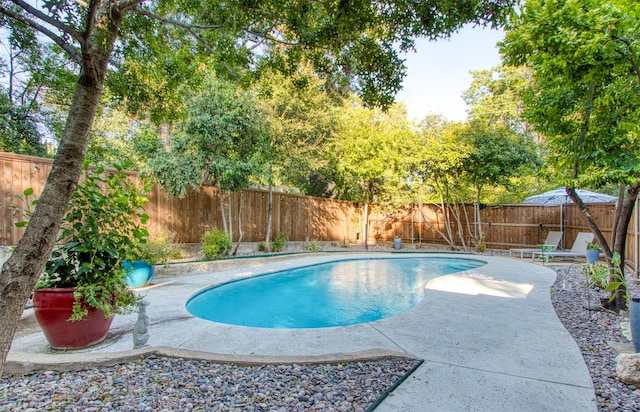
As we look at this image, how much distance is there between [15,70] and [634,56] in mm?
→ 11044

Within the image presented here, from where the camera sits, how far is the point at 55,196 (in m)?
1.42

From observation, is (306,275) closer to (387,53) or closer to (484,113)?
(387,53)

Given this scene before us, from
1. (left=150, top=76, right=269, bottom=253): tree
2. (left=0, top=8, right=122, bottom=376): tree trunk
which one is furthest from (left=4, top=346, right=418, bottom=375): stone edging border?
(left=150, top=76, right=269, bottom=253): tree

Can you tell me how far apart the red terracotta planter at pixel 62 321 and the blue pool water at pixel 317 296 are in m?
1.91

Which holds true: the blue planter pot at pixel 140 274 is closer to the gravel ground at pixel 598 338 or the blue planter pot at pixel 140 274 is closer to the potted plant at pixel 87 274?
the potted plant at pixel 87 274

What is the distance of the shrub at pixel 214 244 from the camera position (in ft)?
26.3

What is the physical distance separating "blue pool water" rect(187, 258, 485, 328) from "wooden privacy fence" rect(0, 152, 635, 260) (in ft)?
9.01

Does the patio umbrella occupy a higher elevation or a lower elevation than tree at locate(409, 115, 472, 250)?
lower

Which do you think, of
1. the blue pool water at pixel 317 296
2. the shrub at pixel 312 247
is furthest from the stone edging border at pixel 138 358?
the shrub at pixel 312 247

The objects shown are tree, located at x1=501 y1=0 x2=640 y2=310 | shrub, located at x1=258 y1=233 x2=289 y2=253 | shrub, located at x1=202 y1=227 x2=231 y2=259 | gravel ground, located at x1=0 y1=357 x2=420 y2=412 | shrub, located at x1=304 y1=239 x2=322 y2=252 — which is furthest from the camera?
shrub, located at x1=304 y1=239 x2=322 y2=252

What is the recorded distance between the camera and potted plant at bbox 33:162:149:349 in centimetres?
275

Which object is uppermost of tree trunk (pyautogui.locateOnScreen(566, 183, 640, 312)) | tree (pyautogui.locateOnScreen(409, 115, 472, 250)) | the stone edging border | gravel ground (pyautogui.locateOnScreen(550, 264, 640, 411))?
tree (pyautogui.locateOnScreen(409, 115, 472, 250))

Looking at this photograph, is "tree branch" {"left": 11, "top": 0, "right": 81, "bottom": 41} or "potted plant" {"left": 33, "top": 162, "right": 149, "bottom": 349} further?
"potted plant" {"left": 33, "top": 162, "right": 149, "bottom": 349}

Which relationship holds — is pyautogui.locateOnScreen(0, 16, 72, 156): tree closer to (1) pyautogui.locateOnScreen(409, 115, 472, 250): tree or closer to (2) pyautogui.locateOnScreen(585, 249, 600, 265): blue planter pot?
(1) pyautogui.locateOnScreen(409, 115, 472, 250): tree
